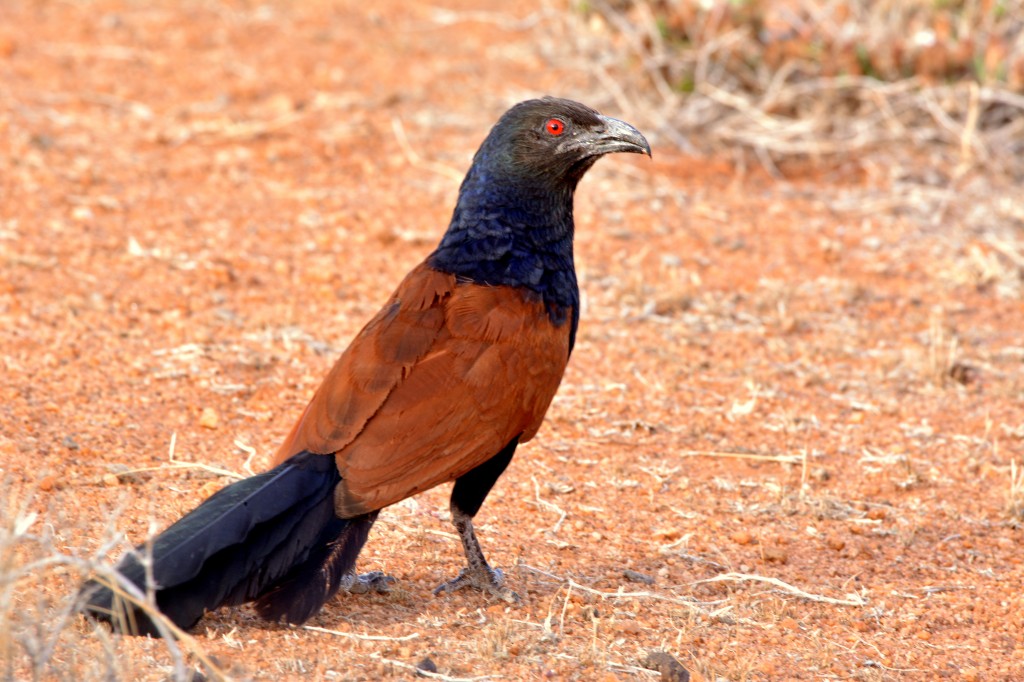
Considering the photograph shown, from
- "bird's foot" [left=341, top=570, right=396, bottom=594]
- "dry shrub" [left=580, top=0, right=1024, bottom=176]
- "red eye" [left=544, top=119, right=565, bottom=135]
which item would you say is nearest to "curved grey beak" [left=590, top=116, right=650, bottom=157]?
"red eye" [left=544, top=119, right=565, bottom=135]

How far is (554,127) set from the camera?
4.52 m

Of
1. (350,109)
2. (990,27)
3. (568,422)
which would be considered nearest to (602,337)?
(568,422)

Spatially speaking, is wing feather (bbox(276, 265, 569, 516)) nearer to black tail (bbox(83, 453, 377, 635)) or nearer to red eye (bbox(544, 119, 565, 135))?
black tail (bbox(83, 453, 377, 635))

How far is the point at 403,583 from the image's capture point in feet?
13.7

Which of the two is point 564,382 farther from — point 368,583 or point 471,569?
point 368,583

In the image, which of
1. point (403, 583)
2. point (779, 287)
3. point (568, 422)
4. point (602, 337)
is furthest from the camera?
point (779, 287)

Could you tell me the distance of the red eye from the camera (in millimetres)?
4516

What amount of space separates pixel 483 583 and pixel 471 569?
0.06 metres

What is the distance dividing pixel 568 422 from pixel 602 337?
983 millimetres

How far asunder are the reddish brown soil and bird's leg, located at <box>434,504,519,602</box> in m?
0.06

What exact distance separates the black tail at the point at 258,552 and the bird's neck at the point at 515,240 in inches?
36.3

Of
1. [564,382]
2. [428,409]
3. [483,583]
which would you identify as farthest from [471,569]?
[564,382]

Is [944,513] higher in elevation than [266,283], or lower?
lower

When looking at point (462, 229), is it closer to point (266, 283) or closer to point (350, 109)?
point (266, 283)
